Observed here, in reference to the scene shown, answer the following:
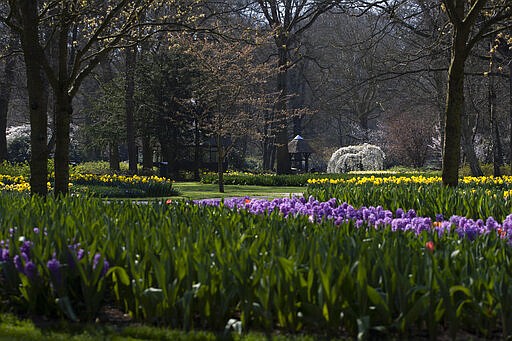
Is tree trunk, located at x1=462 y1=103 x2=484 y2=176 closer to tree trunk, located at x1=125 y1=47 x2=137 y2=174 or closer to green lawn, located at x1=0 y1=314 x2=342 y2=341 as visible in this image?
tree trunk, located at x1=125 y1=47 x2=137 y2=174

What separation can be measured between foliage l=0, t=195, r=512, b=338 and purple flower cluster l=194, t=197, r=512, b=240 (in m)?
0.57

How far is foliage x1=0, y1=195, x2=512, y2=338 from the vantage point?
3.67 metres

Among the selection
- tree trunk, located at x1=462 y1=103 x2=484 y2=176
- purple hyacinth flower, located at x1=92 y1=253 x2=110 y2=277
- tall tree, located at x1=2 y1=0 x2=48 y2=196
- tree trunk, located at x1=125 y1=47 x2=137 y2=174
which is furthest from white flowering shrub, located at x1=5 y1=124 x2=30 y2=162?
purple hyacinth flower, located at x1=92 y1=253 x2=110 y2=277

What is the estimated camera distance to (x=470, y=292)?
363 cm

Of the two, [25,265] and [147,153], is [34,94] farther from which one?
[147,153]

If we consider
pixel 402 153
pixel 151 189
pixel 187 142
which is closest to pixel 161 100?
pixel 187 142

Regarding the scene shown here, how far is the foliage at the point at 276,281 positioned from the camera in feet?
12.0

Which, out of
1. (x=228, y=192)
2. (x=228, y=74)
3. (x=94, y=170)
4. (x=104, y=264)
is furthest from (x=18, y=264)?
(x=94, y=170)

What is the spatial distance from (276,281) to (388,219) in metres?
2.83

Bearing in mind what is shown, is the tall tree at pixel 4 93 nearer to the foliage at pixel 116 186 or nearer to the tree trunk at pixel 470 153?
the foliage at pixel 116 186

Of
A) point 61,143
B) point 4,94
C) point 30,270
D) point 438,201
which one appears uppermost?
point 4,94

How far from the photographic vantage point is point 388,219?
637 cm

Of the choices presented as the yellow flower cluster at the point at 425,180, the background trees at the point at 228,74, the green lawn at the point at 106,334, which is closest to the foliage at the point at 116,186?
the background trees at the point at 228,74

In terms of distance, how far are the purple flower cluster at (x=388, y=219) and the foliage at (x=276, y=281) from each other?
1.88 ft
